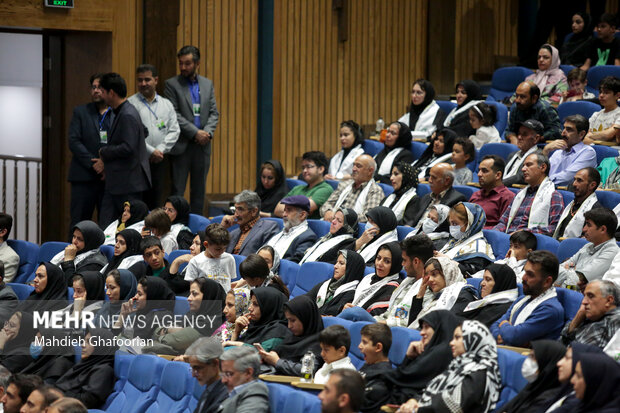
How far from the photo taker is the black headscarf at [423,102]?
711cm

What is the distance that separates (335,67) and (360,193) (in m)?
2.27

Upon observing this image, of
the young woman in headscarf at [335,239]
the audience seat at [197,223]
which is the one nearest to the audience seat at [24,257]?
the audience seat at [197,223]

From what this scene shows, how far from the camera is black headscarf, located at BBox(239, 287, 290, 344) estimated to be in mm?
4039

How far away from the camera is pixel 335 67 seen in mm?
8000

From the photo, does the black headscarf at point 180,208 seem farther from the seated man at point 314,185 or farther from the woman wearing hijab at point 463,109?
the woman wearing hijab at point 463,109

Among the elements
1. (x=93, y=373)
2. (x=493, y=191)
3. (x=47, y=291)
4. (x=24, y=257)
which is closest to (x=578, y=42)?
(x=493, y=191)

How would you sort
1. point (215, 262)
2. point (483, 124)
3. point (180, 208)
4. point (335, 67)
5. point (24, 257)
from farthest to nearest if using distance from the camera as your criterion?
point (335, 67), point (483, 124), point (180, 208), point (24, 257), point (215, 262)

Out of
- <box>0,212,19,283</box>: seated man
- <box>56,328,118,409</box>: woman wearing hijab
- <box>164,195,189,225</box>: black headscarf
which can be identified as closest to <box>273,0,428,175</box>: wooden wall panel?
<box>164,195,189,225</box>: black headscarf

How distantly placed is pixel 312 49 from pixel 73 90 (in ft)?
6.36

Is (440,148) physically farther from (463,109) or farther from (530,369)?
(530,369)

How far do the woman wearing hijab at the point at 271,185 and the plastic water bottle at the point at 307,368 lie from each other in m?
2.67

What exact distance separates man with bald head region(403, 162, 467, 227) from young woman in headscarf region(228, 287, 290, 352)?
1.39 meters

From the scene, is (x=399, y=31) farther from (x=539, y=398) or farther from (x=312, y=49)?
(x=539, y=398)

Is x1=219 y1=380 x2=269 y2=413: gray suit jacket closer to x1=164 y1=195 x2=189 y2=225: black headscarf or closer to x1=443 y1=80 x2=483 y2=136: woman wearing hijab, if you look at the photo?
x1=164 y1=195 x2=189 y2=225: black headscarf
